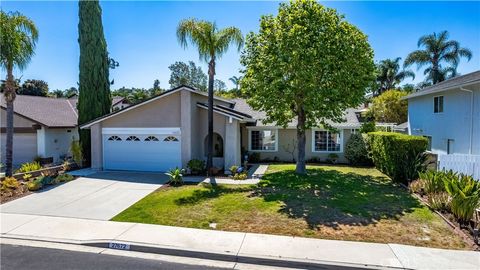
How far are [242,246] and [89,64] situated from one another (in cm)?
1834

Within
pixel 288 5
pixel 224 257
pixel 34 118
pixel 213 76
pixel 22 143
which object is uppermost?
pixel 288 5

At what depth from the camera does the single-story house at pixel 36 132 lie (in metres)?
21.6

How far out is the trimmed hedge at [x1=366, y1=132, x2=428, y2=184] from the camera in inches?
521

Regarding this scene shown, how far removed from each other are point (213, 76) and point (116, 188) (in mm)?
7163

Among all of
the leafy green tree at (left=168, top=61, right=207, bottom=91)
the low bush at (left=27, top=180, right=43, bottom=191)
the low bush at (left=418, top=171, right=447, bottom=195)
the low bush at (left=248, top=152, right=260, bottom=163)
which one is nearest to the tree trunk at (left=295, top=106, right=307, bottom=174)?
the low bush at (left=248, top=152, right=260, bottom=163)

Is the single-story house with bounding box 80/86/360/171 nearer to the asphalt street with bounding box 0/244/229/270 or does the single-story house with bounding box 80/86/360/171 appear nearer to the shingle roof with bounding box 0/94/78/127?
the shingle roof with bounding box 0/94/78/127

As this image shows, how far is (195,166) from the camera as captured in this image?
16.5m

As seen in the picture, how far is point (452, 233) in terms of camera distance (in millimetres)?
8133

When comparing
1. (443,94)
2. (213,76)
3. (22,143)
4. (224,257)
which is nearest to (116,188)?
(213,76)

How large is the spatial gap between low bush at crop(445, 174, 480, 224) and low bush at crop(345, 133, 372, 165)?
10558mm

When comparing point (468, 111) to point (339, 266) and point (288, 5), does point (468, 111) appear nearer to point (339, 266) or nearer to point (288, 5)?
point (288, 5)

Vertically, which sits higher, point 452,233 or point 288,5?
point 288,5

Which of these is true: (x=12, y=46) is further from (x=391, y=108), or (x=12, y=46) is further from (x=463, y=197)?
(x=391, y=108)

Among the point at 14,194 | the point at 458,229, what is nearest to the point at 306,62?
the point at 458,229
